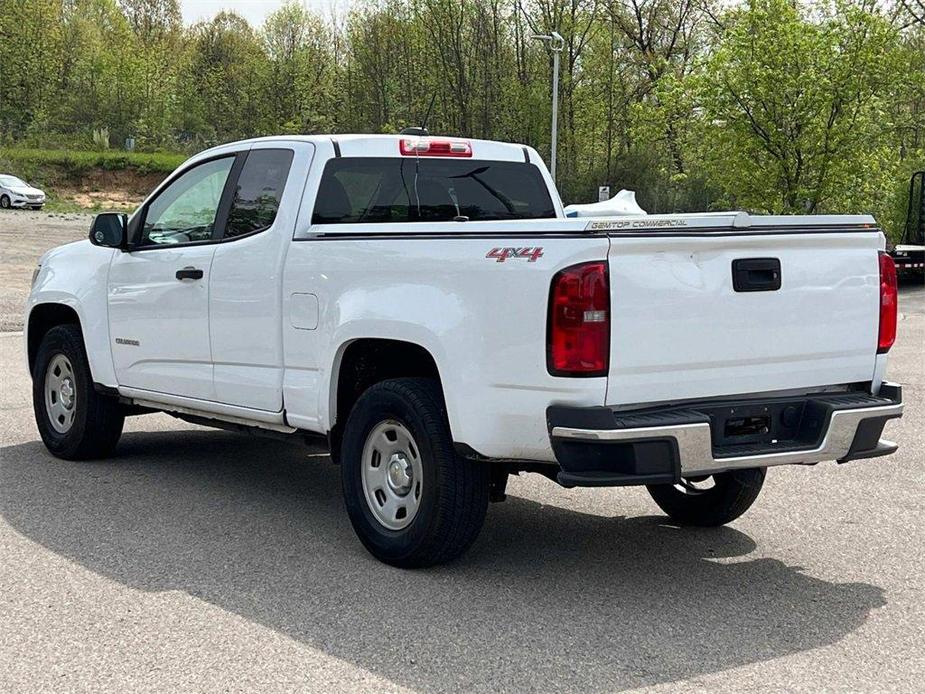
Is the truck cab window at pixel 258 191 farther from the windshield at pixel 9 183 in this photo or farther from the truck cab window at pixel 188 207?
the windshield at pixel 9 183

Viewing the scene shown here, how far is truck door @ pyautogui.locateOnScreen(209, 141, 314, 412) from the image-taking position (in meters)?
5.98

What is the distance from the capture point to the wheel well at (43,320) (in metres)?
7.87

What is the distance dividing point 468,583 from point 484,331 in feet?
3.70

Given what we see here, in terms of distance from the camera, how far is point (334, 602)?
192 inches

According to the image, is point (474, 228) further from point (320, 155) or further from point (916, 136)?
point (916, 136)

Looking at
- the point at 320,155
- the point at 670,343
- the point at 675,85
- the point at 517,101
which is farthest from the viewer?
the point at 517,101

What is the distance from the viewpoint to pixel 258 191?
20.8ft

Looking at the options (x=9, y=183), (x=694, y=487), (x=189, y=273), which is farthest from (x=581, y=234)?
(x=9, y=183)

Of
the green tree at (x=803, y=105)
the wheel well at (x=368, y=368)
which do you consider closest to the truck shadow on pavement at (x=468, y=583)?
the wheel well at (x=368, y=368)

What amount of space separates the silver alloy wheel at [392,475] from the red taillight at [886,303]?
209 cm

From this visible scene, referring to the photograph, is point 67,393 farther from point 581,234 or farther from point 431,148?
point 581,234

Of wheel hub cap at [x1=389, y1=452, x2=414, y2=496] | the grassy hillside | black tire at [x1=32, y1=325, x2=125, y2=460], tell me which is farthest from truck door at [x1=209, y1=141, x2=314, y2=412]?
the grassy hillside

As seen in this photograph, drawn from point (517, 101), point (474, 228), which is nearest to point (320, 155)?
point (474, 228)

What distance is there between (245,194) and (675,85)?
20.3 m
